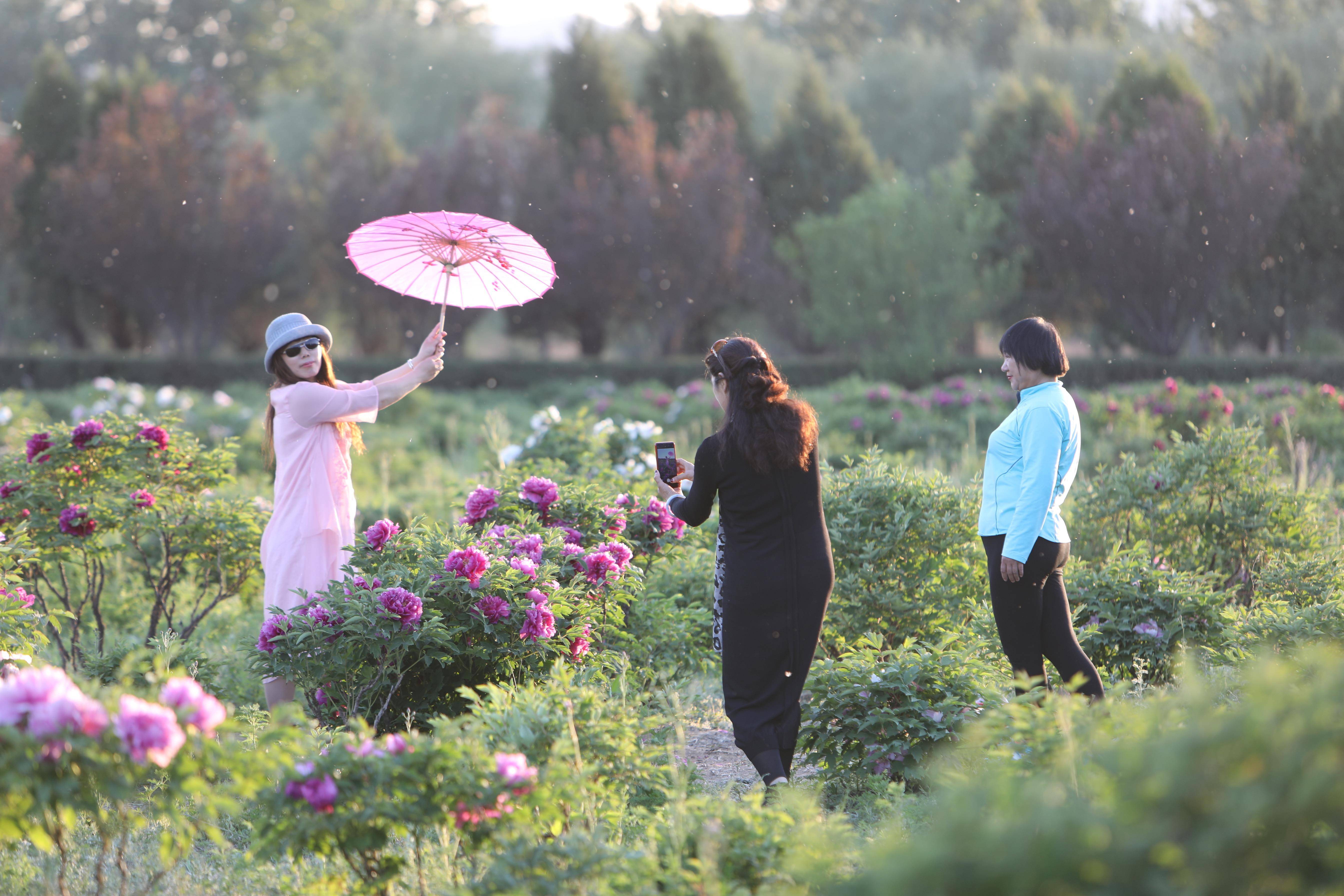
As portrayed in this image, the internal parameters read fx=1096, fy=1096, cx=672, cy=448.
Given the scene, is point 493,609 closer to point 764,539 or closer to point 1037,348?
point 764,539

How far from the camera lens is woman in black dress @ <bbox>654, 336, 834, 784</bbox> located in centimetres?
319

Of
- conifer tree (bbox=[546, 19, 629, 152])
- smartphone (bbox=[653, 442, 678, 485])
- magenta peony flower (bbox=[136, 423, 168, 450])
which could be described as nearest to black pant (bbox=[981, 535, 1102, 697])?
smartphone (bbox=[653, 442, 678, 485])

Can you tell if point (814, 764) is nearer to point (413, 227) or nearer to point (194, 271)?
point (413, 227)

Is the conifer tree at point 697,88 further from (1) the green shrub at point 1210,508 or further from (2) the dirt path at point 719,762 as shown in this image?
(2) the dirt path at point 719,762

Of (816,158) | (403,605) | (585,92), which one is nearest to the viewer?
(403,605)

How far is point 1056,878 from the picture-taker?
1.46 m

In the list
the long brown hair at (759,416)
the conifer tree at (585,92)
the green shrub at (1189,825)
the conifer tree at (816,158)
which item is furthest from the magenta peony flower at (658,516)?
the conifer tree at (585,92)

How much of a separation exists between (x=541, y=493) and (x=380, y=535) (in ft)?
2.70

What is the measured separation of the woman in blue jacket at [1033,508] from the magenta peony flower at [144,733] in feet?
7.84

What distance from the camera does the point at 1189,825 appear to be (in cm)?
150

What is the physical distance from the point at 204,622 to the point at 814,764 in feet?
12.3

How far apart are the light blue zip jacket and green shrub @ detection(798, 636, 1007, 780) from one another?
1.63ft

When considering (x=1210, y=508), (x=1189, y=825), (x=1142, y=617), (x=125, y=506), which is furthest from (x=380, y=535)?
(x=1210, y=508)

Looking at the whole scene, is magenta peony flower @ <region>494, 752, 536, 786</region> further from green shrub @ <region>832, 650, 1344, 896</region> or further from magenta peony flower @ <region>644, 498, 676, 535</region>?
magenta peony flower @ <region>644, 498, 676, 535</region>
